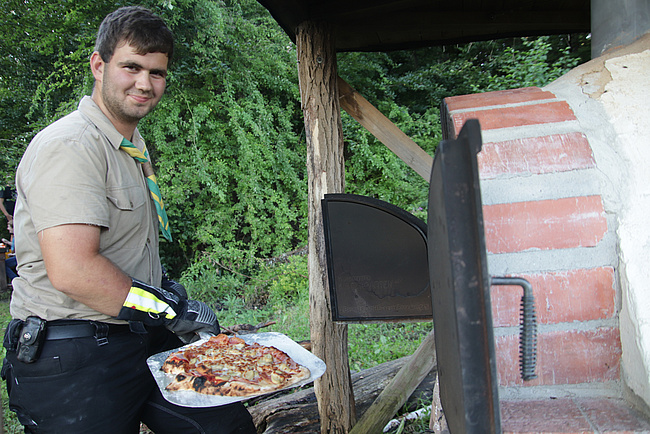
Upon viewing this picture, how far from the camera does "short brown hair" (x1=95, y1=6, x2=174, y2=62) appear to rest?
185 cm

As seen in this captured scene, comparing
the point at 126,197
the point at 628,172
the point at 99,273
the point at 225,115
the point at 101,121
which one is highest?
the point at 225,115

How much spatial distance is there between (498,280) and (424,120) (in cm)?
760

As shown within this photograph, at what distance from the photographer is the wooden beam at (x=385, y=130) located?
307 cm

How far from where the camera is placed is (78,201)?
1.57 metres

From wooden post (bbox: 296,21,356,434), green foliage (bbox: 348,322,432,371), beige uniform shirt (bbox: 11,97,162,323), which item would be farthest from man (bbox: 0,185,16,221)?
beige uniform shirt (bbox: 11,97,162,323)

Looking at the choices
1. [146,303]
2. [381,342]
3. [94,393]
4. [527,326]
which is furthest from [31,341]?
[381,342]

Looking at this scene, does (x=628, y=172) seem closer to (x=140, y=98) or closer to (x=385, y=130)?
(x=140, y=98)

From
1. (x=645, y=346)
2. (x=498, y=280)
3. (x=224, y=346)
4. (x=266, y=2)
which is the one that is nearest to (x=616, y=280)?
(x=645, y=346)

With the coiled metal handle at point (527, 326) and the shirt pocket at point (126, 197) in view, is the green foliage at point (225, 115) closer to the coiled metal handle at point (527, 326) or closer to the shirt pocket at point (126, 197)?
the shirt pocket at point (126, 197)

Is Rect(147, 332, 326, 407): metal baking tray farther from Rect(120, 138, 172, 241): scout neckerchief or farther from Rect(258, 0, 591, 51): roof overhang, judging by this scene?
Rect(258, 0, 591, 51): roof overhang

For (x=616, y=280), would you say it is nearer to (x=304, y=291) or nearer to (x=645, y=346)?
(x=645, y=346)

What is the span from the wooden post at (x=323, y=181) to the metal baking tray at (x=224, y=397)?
76 centimetres

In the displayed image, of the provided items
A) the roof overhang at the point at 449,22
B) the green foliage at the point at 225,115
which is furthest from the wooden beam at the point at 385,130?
the green foliage at the point at 225,115

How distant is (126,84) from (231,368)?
1211mm
